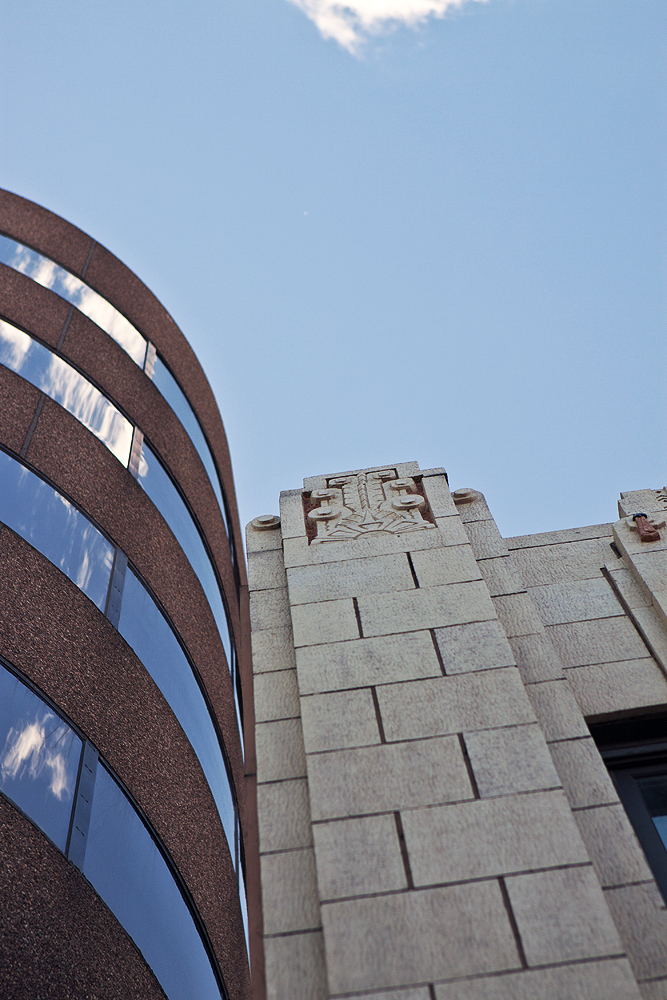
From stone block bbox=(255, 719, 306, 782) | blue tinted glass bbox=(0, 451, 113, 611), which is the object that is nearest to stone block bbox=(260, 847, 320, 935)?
stone block bbox=(255, 719, 306, 782)

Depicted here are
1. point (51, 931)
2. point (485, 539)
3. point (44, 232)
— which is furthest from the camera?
point (44, 232)

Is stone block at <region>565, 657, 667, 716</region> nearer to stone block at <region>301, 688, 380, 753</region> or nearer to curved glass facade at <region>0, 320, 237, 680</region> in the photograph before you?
stone block at <region>301, 688, 380, 753</region>

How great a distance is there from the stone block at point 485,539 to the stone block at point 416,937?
8.98 feet

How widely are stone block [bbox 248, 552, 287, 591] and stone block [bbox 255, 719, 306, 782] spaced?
1223mm

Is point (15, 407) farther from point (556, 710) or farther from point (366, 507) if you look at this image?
point (556, 710)

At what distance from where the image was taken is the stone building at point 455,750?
142 inches

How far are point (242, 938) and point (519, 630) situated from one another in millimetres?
7187

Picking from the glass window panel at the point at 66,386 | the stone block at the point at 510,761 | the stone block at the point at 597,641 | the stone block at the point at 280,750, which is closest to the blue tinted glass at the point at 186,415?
the glass window panel at the point at 66,386

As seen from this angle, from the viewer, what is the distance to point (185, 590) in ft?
39.0

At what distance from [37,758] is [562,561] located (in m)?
4.86

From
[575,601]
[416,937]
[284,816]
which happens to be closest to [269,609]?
[284,816]

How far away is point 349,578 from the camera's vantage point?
5.59m

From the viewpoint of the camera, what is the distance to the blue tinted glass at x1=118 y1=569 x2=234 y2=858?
1001 cm

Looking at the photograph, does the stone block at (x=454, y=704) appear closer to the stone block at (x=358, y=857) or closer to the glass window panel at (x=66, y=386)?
the stone block at (x=358, y=857)
